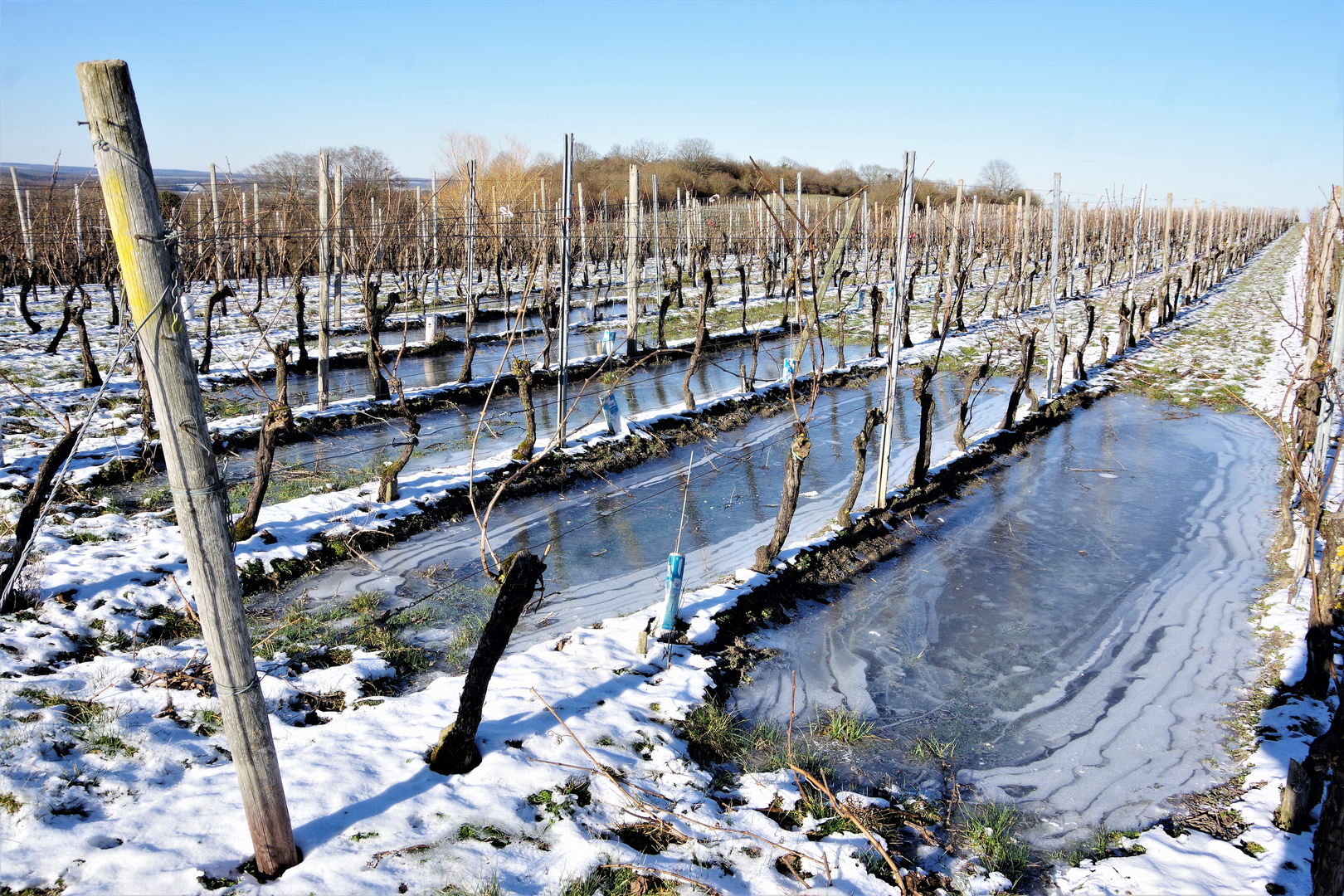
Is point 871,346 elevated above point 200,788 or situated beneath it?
elevated above

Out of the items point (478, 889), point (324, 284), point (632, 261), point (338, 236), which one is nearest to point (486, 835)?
point (478, 889)

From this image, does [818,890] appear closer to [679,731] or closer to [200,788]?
[679,731]

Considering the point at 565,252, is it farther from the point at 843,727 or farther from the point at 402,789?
the point at 402,789

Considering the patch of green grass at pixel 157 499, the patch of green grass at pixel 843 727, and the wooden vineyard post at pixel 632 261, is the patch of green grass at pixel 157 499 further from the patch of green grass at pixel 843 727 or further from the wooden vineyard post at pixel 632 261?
the wooden vineyard post at pixel 632 261

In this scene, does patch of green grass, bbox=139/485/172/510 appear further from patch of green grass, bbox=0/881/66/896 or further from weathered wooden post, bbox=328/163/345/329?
patch of green grass, bbox=0/881/66/896

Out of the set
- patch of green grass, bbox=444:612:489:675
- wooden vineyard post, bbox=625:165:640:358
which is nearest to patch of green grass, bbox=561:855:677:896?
patch of green grass, bbox=444:612:489:675

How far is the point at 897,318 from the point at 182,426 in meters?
5.33

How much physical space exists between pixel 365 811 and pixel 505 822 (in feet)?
1.76

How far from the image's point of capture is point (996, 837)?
3.38m

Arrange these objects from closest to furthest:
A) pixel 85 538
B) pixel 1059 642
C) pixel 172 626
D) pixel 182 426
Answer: pixel 182 426, pixel 172 626, pixel 1059 642, pixel 85 538

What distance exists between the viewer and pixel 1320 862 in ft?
8.39

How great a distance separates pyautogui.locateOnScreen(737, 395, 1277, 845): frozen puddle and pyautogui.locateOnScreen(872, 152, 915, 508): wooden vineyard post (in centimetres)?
73

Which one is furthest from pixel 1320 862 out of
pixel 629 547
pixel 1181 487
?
pixel 1181 487

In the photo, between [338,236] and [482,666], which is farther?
[338,236]
